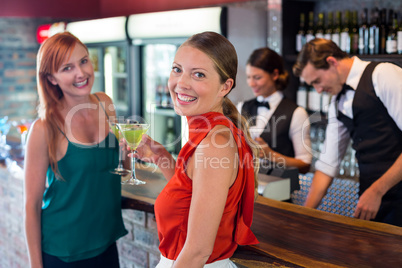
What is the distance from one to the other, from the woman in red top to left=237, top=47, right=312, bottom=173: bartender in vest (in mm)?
1818

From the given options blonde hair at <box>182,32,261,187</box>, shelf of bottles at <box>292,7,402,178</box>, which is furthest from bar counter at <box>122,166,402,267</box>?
shelf of bottles at <box>292,7,402,178</box>

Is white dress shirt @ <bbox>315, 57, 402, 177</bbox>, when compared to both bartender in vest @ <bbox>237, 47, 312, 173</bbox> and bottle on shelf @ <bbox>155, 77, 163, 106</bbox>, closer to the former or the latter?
bartender in vest @ <bbox>237, 47, 312, 173</bbox>

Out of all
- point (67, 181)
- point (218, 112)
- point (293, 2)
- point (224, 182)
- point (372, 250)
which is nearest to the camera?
point (224, 182)

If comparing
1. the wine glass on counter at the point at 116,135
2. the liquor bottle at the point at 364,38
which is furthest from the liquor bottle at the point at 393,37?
the wine glass on counter at the point at 116,135

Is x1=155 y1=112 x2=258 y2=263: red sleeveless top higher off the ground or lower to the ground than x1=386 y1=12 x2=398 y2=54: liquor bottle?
lower

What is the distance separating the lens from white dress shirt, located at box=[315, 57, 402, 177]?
2.30 metres

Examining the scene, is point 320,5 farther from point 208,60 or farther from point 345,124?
point 208,60

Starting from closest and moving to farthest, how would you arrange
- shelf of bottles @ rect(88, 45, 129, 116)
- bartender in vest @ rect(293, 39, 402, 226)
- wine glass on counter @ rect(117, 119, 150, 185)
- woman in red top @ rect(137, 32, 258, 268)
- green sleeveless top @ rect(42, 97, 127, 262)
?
woman in red top @ rect(137, 32, 258, 268), wine glass on counter @ rect(117, 119, 150, 185), green sleeveless top @ rect(42, 97, 127, 262), bartender in vest @ rect(293, 39, 402, 226), shelf of bottles @ rect(88, 45, 129, 116)

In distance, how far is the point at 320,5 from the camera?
3.97 m

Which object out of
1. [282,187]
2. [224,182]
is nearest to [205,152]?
[224,182]

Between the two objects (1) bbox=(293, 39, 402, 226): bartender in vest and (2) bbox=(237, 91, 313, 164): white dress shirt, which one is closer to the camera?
(1) bbox=(293, 39, 402, 226): bartender in vest

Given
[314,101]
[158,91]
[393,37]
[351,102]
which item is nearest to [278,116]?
[314,101]

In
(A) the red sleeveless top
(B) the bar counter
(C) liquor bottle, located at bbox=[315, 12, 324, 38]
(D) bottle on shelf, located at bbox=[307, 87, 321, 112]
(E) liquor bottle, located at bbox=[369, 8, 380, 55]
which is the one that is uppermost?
(C) liquor bottle, located at bbox=[315, 12, 324, 38]

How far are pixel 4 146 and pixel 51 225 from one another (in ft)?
6.31
